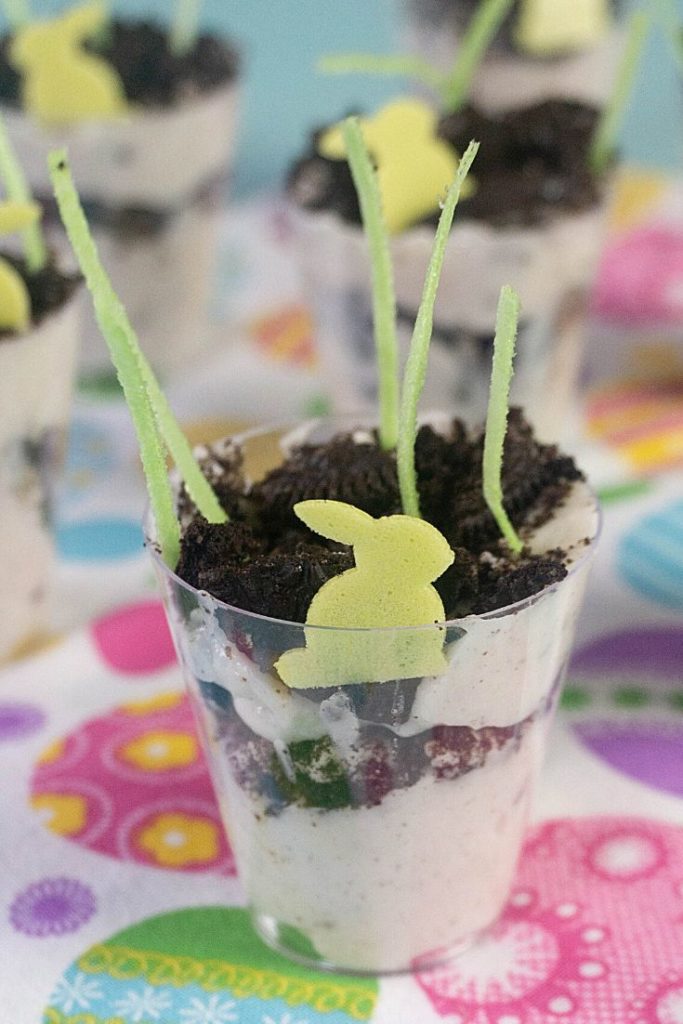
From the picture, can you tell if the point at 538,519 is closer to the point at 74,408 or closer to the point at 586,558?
the point at 586,558

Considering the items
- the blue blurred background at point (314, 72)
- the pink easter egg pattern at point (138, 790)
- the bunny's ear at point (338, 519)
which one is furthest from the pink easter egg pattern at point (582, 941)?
the blue blurred background at point (314, 72)

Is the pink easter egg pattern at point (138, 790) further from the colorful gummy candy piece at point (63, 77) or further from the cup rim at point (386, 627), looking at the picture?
the colorful gummy candy piece at point (63, 77)

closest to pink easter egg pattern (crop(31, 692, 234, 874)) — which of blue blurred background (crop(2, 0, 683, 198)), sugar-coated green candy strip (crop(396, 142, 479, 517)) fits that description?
sugar-coated green candy strip (crop(396, 142, 479, 517))

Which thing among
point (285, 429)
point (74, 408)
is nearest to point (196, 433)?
point (74, 408)

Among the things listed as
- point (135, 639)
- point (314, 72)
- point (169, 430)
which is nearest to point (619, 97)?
point (135, 639)

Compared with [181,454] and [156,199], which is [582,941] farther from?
[156,199]

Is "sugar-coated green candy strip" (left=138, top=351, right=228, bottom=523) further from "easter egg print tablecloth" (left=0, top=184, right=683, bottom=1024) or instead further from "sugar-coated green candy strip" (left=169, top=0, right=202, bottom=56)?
"sugar-coated green candy strip" (left=169, top=0, right=202, bottom=56)

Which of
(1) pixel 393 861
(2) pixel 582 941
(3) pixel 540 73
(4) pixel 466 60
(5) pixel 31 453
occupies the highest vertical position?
(4) pixel 466 60
